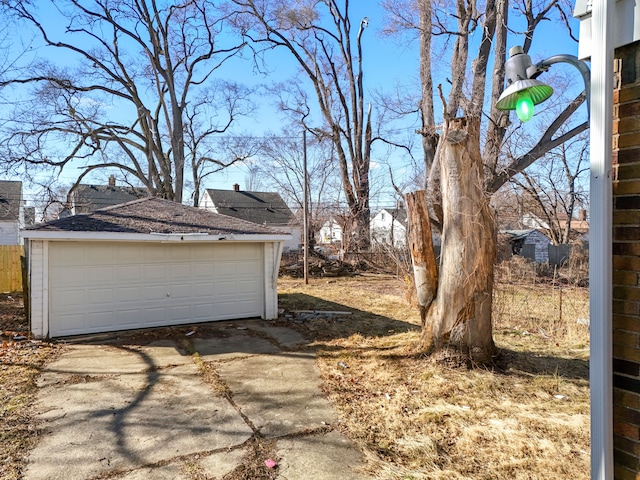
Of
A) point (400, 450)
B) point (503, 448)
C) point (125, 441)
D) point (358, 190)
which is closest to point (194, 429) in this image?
point (125, 441)

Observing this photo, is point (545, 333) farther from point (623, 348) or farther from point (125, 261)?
point (125, 261)

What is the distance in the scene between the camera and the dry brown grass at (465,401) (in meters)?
3.36

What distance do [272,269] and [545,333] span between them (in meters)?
5.79

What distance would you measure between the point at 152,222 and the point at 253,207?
1002 inches

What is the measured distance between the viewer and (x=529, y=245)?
945 inches

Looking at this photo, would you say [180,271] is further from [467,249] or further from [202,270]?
[467,249]

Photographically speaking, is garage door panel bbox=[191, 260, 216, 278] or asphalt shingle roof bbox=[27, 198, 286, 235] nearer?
asphalt shingle roof bbox=[27, 198, 286, 235]

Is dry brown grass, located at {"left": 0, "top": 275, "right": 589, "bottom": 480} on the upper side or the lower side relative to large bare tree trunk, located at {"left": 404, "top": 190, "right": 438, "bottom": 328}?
lower

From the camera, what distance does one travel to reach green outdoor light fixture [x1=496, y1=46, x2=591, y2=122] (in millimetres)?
2793

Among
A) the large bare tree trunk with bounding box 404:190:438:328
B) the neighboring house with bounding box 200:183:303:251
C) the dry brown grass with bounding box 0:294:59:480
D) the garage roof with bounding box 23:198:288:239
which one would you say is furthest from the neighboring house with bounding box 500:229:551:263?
the dry brown grass with bounding box 0:294:59:480

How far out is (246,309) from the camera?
9.41 metres

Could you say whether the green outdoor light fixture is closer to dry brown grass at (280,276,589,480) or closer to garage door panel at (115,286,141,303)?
dry brown grass at (280,276,589,480)

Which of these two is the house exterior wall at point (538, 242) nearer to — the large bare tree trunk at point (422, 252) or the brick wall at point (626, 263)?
the large bare tree trunk at point (422, 252)

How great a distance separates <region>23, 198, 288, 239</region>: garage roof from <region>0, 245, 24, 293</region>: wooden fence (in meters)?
6.15
